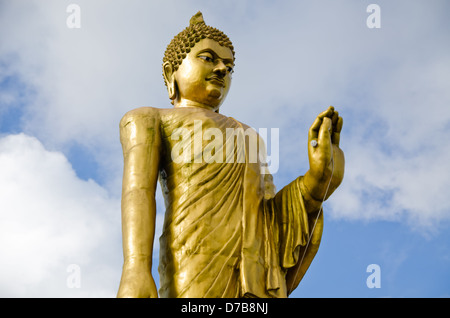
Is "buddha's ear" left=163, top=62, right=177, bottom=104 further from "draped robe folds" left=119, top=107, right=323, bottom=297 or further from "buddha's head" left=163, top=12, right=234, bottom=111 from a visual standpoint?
"draped robe folds" left=119, top=107, right=323, bottom=297

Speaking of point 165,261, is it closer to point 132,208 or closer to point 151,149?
point 132,208

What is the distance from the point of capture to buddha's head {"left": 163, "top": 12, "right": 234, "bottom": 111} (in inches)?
339

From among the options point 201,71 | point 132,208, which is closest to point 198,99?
point 201,71

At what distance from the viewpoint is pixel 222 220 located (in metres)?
7.55

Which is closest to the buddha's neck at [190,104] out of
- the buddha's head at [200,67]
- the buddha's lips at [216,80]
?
the buddha's head at [200,67]

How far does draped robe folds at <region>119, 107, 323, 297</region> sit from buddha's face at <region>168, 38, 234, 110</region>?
0.35 metres

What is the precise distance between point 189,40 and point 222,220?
7.41 feet

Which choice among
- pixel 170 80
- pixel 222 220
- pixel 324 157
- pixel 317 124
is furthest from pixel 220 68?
pixel 222 220

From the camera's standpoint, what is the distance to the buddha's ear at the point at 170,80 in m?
8.85

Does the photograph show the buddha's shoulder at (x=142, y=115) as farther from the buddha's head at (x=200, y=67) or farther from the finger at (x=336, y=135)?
the finger at (x=336, y=135)

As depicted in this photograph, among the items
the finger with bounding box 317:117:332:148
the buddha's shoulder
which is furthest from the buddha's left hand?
the buddha's shoulder

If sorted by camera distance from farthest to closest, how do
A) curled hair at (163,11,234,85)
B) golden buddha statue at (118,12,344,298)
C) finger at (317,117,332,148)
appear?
curled hair at (163,11,234,85) < finger at (317,117,332,148) < golden buddha statue at (118,12,344,298)

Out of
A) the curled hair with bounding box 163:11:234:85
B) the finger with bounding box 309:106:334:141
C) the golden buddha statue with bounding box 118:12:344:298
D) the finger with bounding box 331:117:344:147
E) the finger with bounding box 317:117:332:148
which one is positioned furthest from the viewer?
the curled hair with bounding box 163:11:234:85

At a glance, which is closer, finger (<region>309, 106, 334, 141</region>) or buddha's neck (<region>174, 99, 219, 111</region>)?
finger (<region>309, 106, 334, 141</region>)
